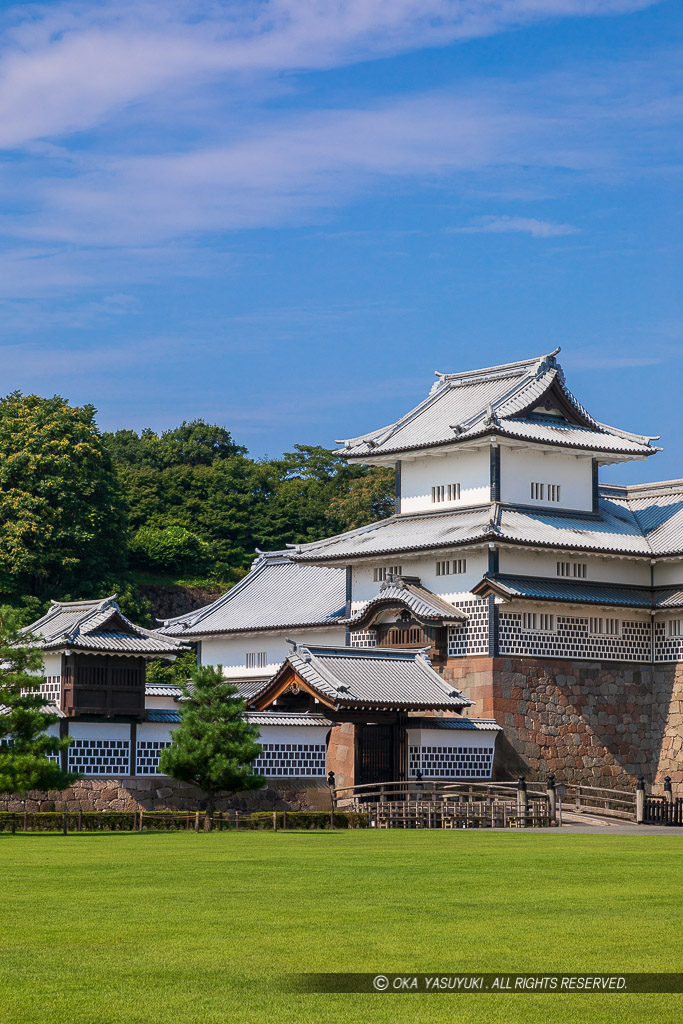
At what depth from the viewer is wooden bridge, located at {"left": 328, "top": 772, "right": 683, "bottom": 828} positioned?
3734cm

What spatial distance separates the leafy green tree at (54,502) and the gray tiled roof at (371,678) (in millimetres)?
23560

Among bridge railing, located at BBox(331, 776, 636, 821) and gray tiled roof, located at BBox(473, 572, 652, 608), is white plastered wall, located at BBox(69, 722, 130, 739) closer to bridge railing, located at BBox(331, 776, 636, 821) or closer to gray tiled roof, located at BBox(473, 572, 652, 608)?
bridge railing, located at BBox(331, 776, 636, 821)

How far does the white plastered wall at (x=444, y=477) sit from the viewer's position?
48.7m

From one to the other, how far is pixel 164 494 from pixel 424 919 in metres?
73.0

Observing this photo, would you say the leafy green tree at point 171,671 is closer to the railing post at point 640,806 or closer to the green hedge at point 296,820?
the railing post at point 640,806

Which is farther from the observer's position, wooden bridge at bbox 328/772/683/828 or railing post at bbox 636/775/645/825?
railing post at bbox 636/775/645/825

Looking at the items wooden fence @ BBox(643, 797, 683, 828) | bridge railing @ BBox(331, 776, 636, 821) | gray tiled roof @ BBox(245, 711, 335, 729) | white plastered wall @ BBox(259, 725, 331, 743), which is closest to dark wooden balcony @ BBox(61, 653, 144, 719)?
gray tiled roof @ BBox(245, 711, 335, 729)

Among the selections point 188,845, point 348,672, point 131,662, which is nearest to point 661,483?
point 348,672

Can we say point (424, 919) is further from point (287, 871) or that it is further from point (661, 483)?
point (661, 483)

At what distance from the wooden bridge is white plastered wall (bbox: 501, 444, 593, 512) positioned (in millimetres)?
9880

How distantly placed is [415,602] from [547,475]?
7.08 metres

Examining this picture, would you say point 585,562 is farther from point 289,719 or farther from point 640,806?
point 289,719

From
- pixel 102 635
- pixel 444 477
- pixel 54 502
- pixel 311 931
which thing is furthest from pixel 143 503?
pixel 311 931

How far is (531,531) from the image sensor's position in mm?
46625
